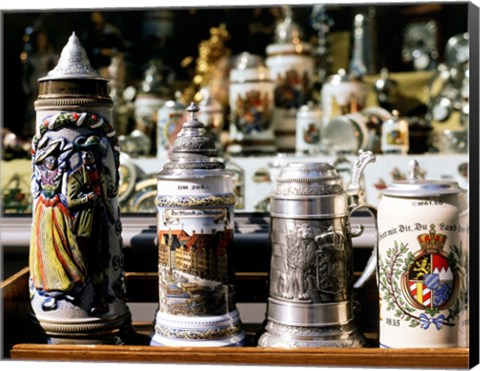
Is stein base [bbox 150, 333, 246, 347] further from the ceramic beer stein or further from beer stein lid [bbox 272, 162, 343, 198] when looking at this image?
the ceramic beer stein

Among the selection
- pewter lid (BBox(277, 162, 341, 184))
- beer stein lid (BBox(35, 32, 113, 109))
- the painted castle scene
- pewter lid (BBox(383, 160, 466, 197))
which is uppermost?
beer stein lid (BBox(35, 32, 113, 109))

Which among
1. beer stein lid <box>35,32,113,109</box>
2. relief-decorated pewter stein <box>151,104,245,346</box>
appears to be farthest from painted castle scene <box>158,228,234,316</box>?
beer stein lid <box>35,32,113,109</box>

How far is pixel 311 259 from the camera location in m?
0.73

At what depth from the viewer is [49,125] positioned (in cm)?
73

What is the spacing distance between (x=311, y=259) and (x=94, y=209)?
0.82ft

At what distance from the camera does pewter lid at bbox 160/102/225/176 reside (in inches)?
29.0

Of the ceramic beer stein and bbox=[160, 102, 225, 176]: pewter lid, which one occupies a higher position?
the ceramic beer stein

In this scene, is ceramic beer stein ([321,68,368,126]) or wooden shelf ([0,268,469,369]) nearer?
wooden shelf ([0,268,469,369])

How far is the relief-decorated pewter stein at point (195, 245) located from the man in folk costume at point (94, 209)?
6 centimetres

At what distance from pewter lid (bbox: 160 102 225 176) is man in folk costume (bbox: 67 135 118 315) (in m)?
0.07

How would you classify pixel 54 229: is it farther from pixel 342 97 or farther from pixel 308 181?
pixel 342 97

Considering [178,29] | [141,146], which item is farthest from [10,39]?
[141,146]

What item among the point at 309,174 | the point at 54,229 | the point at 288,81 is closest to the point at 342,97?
the point at 288,81

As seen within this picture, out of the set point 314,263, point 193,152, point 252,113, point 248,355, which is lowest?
point 248,355
